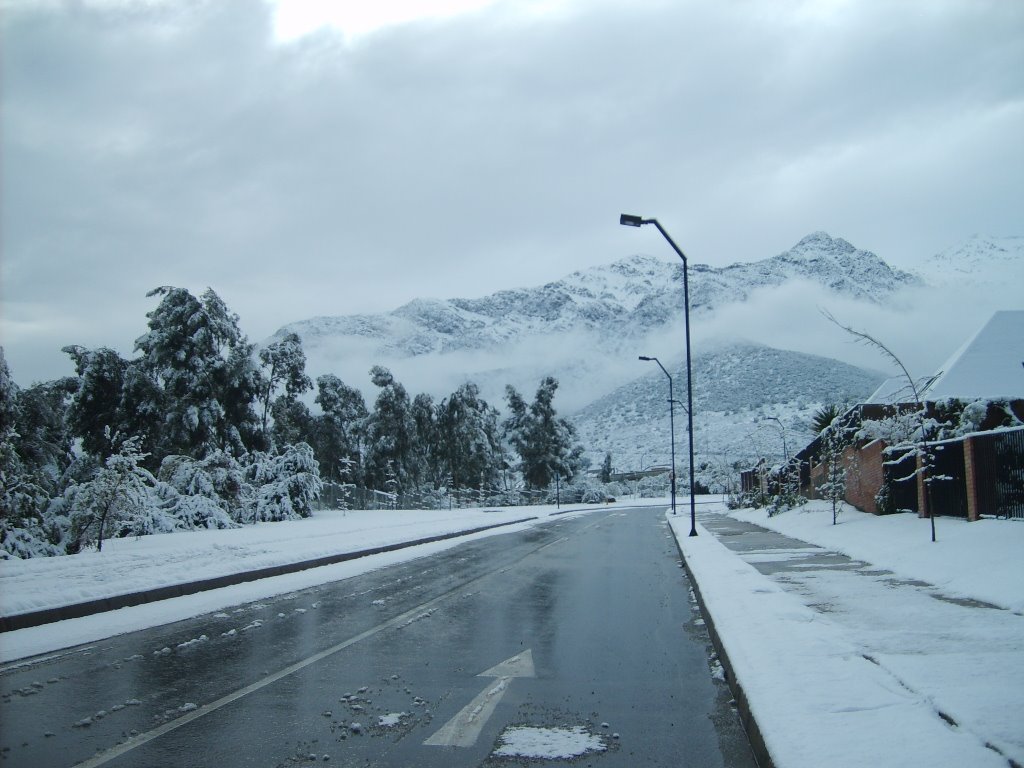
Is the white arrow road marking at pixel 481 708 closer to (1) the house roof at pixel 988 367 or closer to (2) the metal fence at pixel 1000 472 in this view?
(2) the metal fence at pixel 1000 472

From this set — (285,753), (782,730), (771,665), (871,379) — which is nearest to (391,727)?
(285,753)

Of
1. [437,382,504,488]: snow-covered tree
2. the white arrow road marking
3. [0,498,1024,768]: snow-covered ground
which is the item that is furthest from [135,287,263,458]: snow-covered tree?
[437,382,504,488]: snow-covered tree

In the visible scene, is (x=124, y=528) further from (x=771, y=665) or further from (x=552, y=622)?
(x=771, y=665)

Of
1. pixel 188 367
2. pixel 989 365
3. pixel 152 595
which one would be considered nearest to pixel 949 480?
pixel 989 365

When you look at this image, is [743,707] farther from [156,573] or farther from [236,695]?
[156,573]

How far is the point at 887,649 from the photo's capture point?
7898 millimetres

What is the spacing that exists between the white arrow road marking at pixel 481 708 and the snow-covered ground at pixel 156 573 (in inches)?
199

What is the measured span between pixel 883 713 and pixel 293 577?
1306 centimetres

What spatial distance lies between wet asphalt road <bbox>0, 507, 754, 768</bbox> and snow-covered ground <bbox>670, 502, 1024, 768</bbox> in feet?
1.70

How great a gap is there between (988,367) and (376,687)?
24.3 m

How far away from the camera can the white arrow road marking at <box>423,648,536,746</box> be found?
5.85 meters

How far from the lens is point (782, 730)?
17.5ft

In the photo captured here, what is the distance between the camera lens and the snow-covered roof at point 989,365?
79.2 ft

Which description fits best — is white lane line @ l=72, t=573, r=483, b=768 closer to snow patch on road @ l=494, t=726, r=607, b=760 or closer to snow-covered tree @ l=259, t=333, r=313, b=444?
snow patch on road @ l=494, t=726, r=607, b=760
